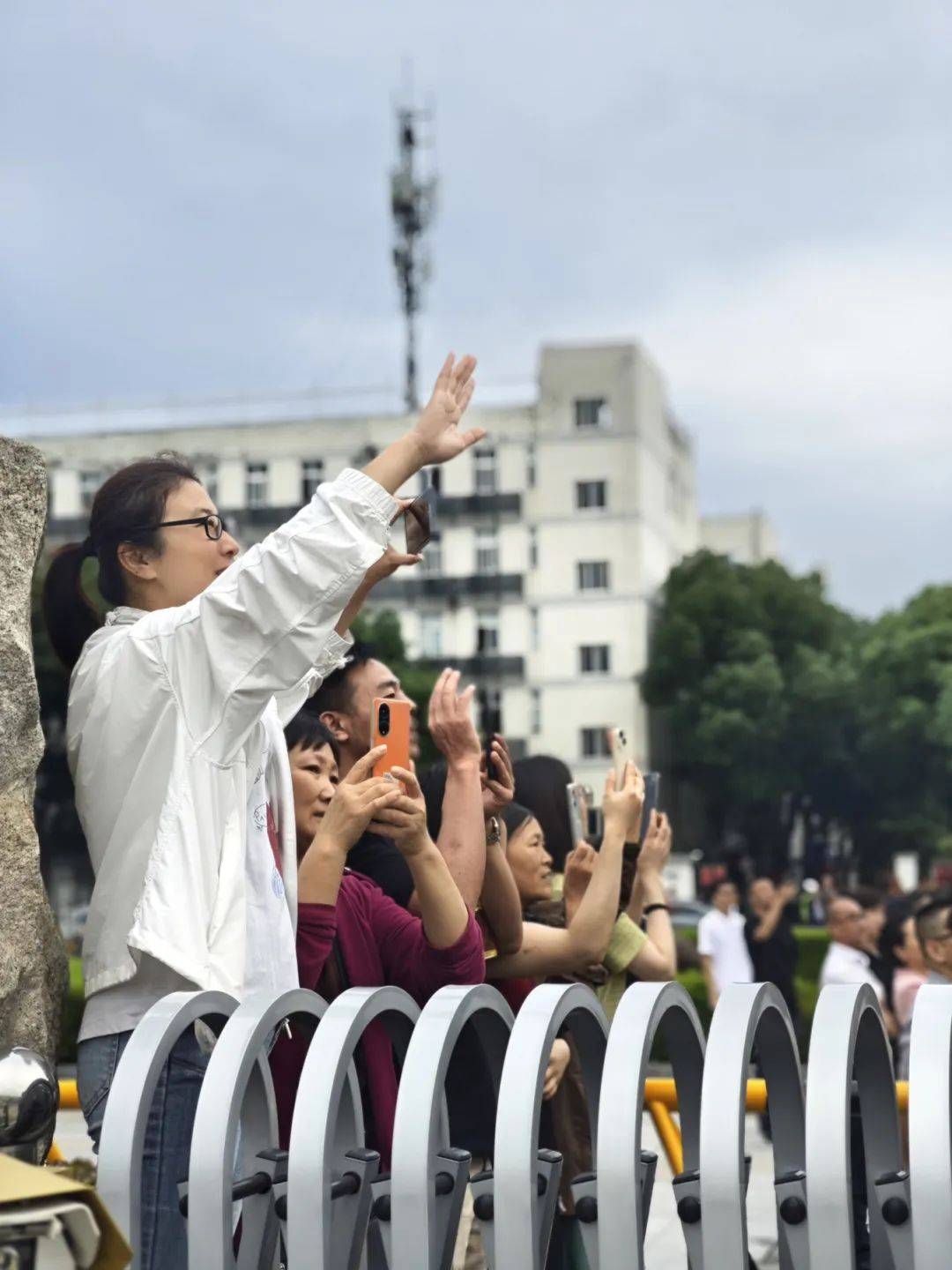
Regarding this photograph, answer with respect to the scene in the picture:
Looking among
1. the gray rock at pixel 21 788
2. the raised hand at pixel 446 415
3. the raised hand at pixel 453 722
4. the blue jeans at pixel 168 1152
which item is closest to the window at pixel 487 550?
the raised hand at pixel 453 722

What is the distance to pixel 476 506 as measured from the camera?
2400 inches

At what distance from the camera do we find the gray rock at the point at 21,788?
10.4ft

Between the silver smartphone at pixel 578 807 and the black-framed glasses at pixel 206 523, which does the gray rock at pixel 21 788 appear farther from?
the silver smartphone at pixel 578 807

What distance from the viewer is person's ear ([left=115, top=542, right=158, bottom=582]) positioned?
3.53 m

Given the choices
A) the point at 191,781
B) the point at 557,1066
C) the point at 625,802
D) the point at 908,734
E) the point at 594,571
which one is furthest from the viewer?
the point at 594,571

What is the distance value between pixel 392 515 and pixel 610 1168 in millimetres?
1148

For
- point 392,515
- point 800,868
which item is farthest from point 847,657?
point 392,515

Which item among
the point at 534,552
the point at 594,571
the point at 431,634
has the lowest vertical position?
the point at 431,634

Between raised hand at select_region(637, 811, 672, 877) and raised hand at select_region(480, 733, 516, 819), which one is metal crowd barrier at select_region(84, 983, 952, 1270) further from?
raised hand at select_region(637, 811, 672, 877)

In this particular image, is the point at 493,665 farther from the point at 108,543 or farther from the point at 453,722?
the point at 108,543

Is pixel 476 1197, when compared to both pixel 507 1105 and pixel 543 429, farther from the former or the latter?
pixel 543 429

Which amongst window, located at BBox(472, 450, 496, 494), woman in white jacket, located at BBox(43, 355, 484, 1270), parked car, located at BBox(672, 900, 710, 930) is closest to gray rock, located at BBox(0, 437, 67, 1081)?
woman in white jacket, located at BBox(43, 355, 484, 1270)

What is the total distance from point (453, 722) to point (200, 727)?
3.26ft

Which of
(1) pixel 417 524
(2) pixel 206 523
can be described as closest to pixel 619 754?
(1) pixel 417 524
